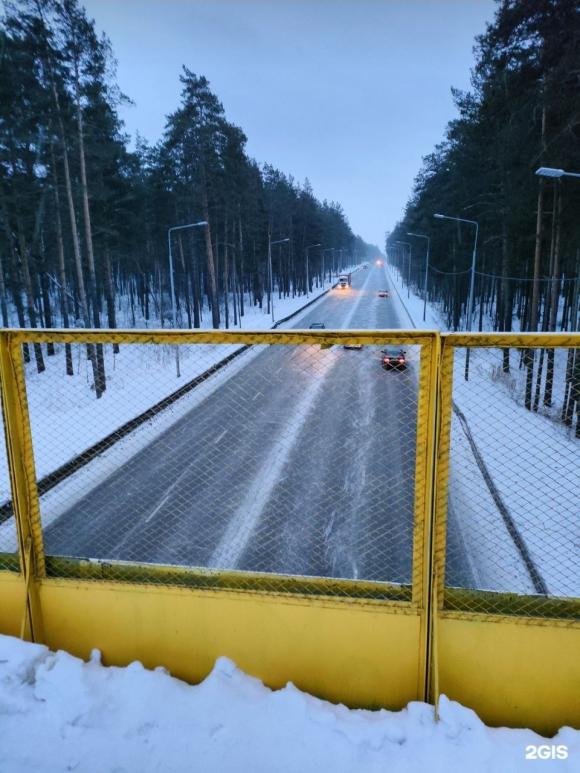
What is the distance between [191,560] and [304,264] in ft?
250

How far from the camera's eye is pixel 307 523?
949cm

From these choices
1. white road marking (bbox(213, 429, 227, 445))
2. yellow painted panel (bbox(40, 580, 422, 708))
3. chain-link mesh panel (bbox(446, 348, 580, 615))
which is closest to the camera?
yellow painted panel (bbox(40, 580, 422, 708))

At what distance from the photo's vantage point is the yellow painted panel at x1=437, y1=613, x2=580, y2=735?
9.41 feet

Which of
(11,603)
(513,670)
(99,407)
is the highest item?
(11,603)

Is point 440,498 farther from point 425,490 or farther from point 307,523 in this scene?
point 307,523

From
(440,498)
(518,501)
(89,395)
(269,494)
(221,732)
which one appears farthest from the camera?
(89,395)

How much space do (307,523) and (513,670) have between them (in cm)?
672

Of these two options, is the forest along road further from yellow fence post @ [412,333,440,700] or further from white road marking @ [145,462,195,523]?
yellow fence post @ [412,333,440,700]

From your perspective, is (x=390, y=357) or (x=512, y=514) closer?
(x=512, y=514)

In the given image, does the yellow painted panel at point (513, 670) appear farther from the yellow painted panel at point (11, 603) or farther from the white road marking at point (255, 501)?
the white road marking at point (255, 501)

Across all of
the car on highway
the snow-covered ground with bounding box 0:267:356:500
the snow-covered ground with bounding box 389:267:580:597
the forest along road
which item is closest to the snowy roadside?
the snow-covered ground with bounding box 0:267:356:500

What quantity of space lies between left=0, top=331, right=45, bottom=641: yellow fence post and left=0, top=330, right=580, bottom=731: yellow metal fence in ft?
0.04

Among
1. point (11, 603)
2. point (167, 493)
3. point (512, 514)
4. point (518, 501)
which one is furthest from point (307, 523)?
point (11, 603)

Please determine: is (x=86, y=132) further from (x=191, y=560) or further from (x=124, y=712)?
(x=124, y=712)
